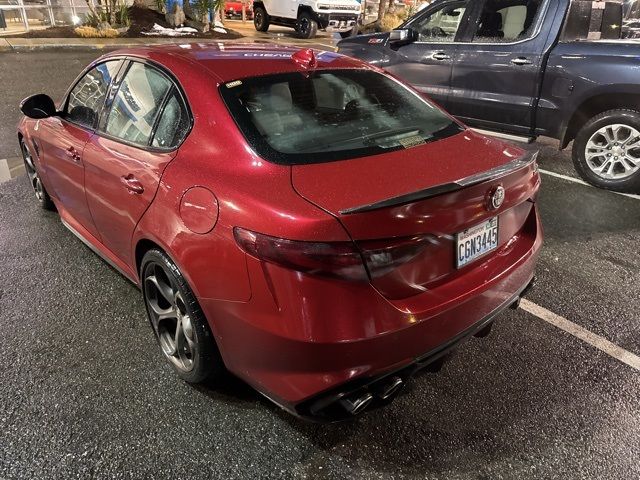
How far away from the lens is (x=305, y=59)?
2785 millimetres

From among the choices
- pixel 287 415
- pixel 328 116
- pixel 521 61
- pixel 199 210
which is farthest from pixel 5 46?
pixel 287 415

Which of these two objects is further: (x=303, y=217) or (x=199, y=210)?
(x=199, y=210)

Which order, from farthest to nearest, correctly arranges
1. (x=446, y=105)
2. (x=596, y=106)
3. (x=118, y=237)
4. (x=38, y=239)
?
(x=446, y=105), (x=596, y=106), (x=38, y=239), (x=118, y=237)

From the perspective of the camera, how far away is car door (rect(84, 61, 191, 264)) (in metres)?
2.49

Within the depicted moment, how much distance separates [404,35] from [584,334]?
4.74 meters

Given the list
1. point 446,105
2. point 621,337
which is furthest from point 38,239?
point 446,105

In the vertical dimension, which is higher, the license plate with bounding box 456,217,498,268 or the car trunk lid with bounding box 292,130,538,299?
the car trunk lid with bounding box 292,130,538,299

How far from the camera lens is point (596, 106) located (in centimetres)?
531

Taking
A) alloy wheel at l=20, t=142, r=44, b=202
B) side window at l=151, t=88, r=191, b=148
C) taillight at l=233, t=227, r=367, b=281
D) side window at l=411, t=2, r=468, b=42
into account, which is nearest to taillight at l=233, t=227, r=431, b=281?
taillight at l=233, t=227, r=367, b=281

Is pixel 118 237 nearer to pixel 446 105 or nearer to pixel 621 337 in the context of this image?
pixel 621 337

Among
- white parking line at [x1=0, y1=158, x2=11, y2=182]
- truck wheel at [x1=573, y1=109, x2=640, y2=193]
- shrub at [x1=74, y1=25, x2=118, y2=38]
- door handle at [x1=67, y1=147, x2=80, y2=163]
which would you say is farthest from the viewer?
shrub at [x1=74, y1=25, x2=118, y2=38]

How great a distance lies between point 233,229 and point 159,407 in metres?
1.08

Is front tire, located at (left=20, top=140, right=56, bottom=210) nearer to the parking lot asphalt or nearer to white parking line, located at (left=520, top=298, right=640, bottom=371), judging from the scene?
the parking lot asphalt

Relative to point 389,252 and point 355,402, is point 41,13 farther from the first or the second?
point 355,402
